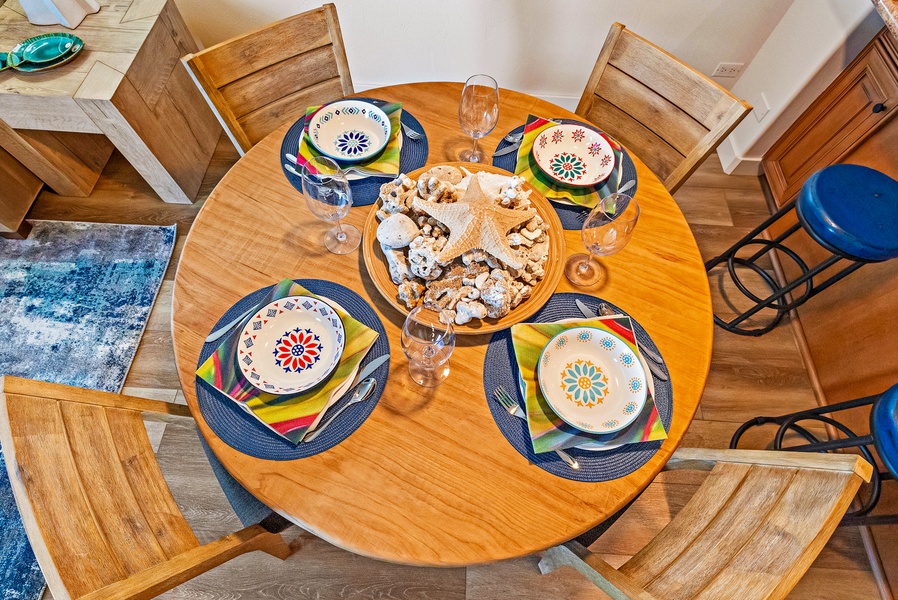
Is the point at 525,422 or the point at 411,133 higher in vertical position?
the point at 411,133

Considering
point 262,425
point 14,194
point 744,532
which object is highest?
point 744,532

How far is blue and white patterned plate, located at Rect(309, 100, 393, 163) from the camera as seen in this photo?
1352 millimetres

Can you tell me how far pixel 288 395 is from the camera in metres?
1.01

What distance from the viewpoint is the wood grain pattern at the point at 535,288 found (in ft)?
3.58

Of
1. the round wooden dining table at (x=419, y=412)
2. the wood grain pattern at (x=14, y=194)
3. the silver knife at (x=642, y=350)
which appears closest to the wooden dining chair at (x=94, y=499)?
the round wooden dining table at (x=419, y=412)

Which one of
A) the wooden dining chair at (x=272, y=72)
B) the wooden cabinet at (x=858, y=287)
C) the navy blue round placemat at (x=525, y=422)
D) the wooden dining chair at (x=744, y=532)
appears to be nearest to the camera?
the wooden dining chair at (x=744, y=532)

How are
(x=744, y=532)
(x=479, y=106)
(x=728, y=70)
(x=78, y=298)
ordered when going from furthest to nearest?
(x=728, y=70) < (x=78, y=298) < (x=479, y=106) < (x=744, y=532)

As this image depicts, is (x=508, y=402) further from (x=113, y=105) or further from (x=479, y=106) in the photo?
(x=113, y=105)

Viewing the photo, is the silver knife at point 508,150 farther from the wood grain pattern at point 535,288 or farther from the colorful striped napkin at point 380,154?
the colorful striped napkin at point 380,154

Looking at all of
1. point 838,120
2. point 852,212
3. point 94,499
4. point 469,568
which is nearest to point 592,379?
point 469,568

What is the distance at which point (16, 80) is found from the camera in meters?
1.79

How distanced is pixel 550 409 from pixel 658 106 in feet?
3.53

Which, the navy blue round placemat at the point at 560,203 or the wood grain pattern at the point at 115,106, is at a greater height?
the navy blue round placemat at the point at 560,203

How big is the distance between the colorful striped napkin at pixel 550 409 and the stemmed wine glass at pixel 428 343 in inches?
6.5
